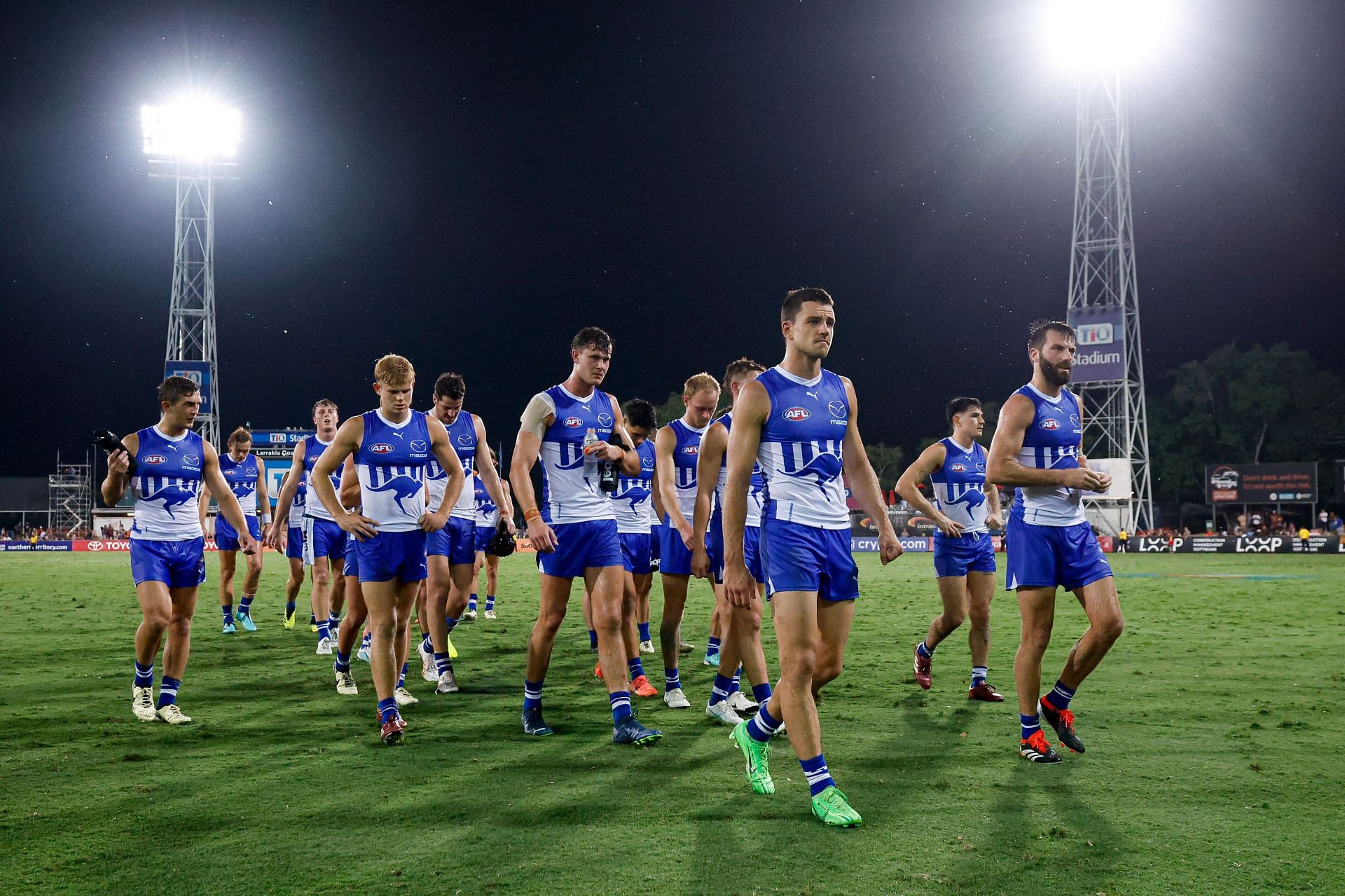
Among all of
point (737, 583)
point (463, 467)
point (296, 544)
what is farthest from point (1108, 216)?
point (737, 583)

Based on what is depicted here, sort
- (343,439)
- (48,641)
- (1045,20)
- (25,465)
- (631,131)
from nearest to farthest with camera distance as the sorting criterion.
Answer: (343,439) → (48,641) → (1045,20) → (631,131) → (25,465)

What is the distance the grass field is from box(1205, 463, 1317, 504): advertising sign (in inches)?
1903

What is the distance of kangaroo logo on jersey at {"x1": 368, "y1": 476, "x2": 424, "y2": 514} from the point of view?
659 cm

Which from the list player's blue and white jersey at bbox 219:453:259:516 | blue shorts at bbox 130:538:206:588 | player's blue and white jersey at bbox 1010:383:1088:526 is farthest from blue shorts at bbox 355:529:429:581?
player's blue and white jersey at bbox 219:453:259:516

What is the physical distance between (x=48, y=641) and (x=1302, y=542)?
4089cm

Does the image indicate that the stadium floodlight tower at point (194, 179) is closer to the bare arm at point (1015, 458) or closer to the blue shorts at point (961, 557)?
the blue shorts at point (961, 557)

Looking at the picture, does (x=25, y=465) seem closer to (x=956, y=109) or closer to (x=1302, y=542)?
(x=956, y=109)

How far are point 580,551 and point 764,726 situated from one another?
2033 millimetres

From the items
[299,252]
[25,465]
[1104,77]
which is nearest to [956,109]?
[1104,77]

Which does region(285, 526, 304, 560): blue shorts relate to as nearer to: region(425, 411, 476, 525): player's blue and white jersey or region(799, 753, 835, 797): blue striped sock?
region(425, 411, 476, 525): player's blue and white jersey

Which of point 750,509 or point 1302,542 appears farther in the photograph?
point 1302,542

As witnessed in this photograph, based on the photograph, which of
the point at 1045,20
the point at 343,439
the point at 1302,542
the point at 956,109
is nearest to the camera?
the point at 343,439

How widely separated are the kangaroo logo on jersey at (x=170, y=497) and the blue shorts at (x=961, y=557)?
602 centimetres

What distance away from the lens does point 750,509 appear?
6816 mm
